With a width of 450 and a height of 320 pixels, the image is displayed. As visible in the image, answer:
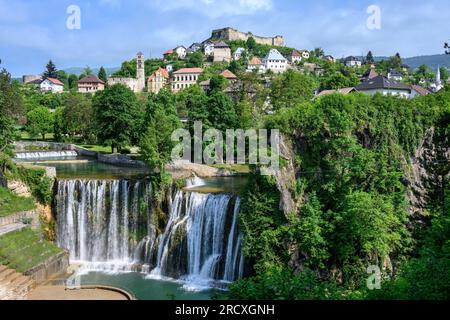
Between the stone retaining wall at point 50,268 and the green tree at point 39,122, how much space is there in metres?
42.0

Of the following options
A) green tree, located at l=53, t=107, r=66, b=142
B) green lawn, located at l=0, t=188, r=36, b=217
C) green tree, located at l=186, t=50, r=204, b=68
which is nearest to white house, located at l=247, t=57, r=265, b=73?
green tree, located at l=186, t=50, r=204, b=68

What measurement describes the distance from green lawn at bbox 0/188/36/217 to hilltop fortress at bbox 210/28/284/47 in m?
109

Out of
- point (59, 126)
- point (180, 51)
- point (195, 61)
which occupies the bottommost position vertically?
point (59, 126)

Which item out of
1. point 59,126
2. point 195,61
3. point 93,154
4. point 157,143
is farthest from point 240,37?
point 157,143

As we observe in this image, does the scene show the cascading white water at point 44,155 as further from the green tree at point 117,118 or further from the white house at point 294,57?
the white house at point 294,57

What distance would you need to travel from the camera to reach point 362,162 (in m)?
21.9

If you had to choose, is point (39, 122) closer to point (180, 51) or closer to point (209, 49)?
point (209, 49)

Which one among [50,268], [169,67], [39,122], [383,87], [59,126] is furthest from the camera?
[169,67]

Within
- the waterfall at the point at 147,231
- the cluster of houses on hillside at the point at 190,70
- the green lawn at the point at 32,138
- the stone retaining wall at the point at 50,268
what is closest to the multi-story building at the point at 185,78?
the cluster of houses on hillside at the point at 190,70

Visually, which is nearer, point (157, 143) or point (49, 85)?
point (157, 143)

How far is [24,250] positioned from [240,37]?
11668 centimetres

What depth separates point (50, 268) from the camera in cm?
2361
